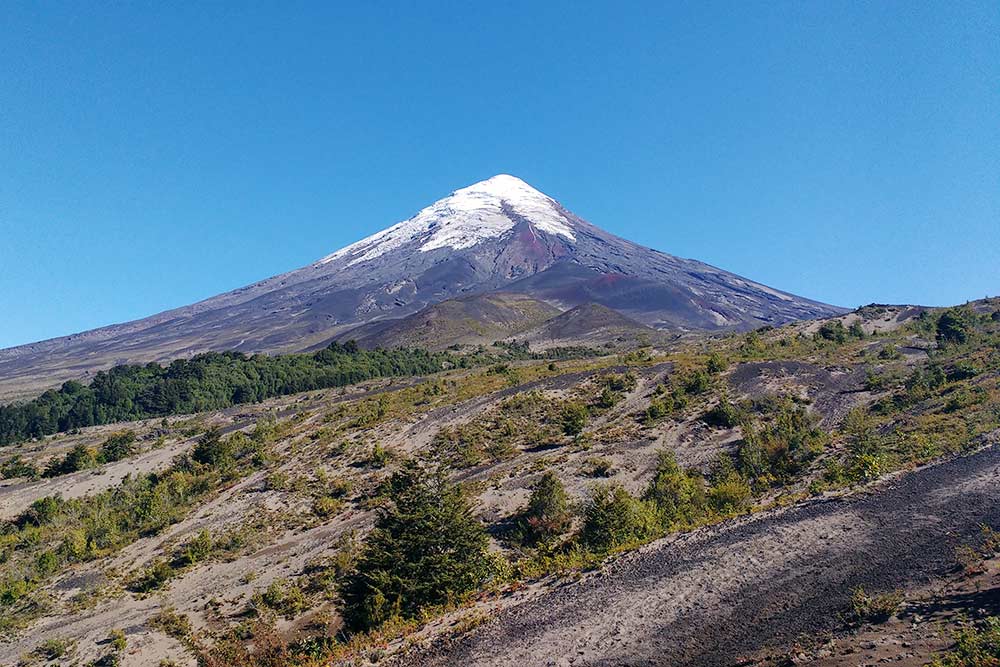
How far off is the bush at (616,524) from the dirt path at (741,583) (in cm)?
218

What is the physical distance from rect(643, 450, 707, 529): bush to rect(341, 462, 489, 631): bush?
5.38 meters

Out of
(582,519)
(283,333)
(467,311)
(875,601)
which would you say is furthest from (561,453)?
(283,333)

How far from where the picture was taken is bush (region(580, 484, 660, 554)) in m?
14.9

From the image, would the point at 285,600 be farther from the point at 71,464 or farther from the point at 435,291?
the point at 435,291

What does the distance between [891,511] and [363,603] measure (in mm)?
11565

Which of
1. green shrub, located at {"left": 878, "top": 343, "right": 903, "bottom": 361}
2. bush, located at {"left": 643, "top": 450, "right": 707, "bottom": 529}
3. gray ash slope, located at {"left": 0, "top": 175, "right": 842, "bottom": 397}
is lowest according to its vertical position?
bush, located at {"left": 643, "top": 450, "right": 707, "bottom": 529}

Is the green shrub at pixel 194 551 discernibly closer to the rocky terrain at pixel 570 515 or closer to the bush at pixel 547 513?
the rocky terrain at pixel 570 515

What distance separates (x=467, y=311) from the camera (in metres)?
99.8

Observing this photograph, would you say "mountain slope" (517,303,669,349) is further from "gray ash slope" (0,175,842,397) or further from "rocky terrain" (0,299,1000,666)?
"rocky terrain" (0,299,1000,666)

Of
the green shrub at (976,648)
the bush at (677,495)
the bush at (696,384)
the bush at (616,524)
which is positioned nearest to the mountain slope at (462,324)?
the bush at (696,384)

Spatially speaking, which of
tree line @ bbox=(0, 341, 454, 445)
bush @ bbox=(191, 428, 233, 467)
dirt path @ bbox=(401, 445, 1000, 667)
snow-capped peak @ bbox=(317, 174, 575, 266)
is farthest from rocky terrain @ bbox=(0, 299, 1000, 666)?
snow-capped peak @ bbox=(317, 174, 575, 266)

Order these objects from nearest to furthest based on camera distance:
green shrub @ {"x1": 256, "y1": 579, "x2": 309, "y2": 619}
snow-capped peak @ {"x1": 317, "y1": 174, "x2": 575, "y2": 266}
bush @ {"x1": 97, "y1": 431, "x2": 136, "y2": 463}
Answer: green shrub @ {"x1": 256, "y1": 579, "x2": 309, "y2": 619}, bush @ {"x1": 97, "y1": 431, "x2": 136, "y2": 463}, snow-capped peak @ {"x1": 317, "y1": 174, "x2": 575, "y2": 266}

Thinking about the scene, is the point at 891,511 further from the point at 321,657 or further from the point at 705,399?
the point at 705,399

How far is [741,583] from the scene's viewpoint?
10.7 metres
